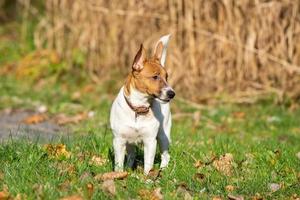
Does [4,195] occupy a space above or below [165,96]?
below

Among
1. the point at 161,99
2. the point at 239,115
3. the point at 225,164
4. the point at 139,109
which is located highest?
the point at 161,99

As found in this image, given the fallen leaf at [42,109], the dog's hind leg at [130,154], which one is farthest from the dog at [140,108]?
the fallen leaf at [42,109]

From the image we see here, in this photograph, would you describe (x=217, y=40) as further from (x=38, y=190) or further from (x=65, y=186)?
(x=38, y=190)

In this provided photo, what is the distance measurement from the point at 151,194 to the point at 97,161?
1109 mm

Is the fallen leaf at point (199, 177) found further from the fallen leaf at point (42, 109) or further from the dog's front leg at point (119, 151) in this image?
the fallen leaf at point (42, 109)

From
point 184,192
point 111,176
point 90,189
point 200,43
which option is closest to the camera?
point 90,189

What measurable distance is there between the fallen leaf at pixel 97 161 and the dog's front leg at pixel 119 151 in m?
0.19

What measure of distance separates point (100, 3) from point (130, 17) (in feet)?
2.20

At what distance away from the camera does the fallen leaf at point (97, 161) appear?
19.2 ft

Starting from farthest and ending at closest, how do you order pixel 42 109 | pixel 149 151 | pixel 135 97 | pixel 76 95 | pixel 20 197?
pixel 76 95, pixel 42 109, pixel 149 151, pixel 135 97, pixel 20 197

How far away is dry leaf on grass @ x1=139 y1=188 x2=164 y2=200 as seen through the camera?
16.1 feet

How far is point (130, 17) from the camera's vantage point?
11.3 m

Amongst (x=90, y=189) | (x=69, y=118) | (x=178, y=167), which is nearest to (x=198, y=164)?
(x=178, y=167)

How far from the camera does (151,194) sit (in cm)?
494
